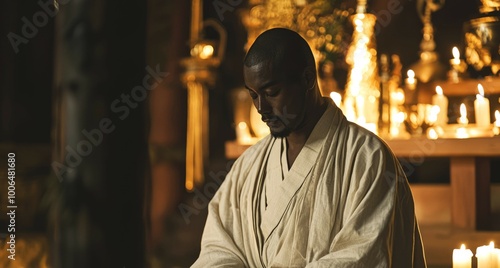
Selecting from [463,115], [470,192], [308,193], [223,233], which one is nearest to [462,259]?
[470,192]

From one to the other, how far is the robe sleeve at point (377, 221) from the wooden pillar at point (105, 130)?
685 mm

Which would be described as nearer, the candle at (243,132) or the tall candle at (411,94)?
the tall candle at (411,94)

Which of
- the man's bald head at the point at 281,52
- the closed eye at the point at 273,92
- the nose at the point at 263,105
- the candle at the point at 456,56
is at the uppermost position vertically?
the candle at the point at 456,56

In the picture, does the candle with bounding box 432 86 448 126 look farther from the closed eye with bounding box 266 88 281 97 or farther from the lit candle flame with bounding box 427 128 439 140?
the closed eye with bounding box 266 88 281 97

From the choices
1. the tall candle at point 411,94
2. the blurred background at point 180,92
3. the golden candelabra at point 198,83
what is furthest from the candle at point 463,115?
the golden candelabra at point 198,83

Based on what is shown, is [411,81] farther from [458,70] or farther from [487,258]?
[487,258]

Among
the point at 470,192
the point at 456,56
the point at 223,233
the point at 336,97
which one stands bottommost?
the point at 223,233

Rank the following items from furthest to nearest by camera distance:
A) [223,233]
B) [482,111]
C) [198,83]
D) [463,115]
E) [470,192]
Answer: [198,83], [463,115], [482,111], [470,192], [223,233]

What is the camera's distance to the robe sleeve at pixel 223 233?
3064mm

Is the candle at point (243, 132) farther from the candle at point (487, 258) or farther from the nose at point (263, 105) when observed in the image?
the nose at point (263, 105)

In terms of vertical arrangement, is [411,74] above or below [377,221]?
above

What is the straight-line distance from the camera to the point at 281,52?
2957 millimetres

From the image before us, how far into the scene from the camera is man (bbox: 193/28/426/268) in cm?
285

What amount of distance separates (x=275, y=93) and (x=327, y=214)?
0.47m
